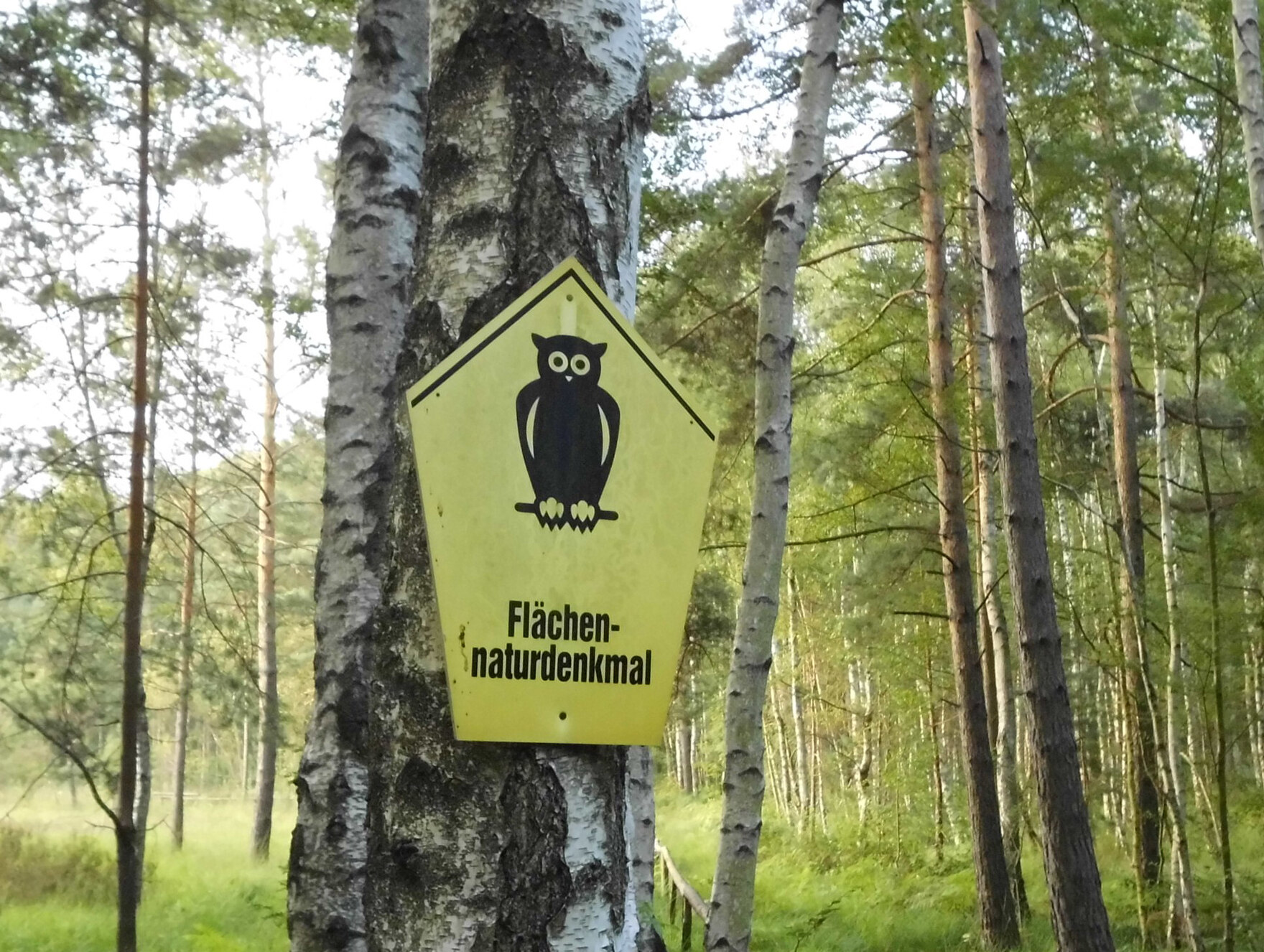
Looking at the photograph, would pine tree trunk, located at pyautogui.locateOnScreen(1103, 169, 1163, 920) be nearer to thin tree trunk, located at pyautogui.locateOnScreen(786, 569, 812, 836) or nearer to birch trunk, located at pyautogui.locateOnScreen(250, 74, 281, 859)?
thin tree trunk, located at pyautogui.locateOnScreen(786, 569, 812, 836)

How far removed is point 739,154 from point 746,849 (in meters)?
6.60

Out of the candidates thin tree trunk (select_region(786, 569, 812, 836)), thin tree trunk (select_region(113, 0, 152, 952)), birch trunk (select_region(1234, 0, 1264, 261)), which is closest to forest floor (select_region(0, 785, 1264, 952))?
thin tree trunk (select_region(113, 0, 152, 952))

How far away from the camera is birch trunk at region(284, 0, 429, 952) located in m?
3.38

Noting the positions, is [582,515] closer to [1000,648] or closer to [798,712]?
[1000,648]

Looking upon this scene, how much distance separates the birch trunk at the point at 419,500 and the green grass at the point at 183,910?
5240 millimetres

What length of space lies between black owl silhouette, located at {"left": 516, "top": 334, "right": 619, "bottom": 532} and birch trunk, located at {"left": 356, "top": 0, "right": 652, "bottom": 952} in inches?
4.0

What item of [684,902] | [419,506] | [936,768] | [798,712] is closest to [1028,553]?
[684,902]

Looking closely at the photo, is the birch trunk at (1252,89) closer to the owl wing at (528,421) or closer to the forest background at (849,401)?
the forest background at (849,401)

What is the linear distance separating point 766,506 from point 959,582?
579 cm

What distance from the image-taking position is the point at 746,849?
3.99 m

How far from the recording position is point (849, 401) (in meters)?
12.9

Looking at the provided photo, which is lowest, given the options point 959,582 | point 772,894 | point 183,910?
point 772,894

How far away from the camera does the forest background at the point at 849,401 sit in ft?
21.1

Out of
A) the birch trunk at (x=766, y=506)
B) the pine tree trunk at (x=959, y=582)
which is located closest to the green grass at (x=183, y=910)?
the birch trunk at (x=766, y=506)
